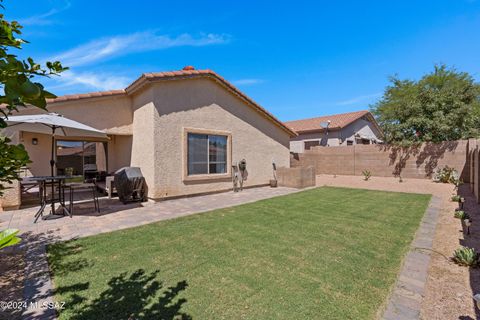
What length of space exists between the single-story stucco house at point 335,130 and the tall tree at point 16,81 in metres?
21.6

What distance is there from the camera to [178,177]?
32.5ft

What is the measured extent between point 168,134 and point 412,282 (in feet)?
29.3

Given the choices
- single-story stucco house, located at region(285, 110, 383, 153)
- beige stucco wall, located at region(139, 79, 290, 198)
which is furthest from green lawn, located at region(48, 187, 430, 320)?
single-story stucco house, located at region(285, 110, 383, 153)

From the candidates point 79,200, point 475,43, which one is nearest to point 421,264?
point 79,200

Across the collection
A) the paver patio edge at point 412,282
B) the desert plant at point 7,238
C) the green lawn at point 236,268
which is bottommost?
the paver patio edge at point 412,282

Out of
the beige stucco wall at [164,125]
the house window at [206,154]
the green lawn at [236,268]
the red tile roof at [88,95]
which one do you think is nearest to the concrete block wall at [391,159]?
the beige stucco wall at [164,125]

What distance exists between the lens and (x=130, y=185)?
9.04m

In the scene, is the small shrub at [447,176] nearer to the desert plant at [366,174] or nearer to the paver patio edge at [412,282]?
the desert plant at [366,174]

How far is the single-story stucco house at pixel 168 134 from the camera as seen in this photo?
9.46 metres

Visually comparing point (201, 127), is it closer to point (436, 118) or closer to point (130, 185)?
point (130, 185)

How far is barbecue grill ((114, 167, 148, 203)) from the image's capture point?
29.6 feet

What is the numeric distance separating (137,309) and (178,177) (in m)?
7.25

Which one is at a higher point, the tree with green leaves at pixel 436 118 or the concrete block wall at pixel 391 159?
the tree with green leaves at pixel 436 118

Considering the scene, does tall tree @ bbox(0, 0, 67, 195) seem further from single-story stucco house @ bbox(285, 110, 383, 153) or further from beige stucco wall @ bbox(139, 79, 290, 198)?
single-story stucco house @ bbox(285, 110, 383, 153)
